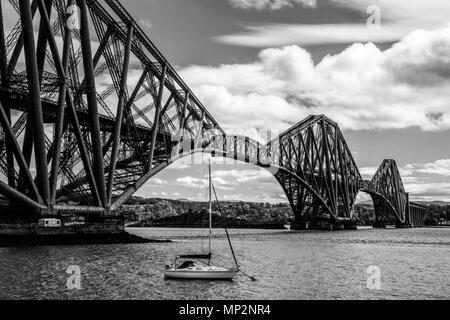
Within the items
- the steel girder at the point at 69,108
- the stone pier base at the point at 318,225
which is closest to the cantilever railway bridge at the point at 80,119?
the steel girder at the point at 69,108

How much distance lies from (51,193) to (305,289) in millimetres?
28309

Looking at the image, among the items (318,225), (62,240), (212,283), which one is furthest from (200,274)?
(318,225)

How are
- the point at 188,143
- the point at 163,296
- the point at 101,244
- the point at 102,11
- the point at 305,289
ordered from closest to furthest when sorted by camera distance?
the point at 163,296 < the point at 305,289 < the point at 101,244 < the point at 102,11 < the point at 188,143

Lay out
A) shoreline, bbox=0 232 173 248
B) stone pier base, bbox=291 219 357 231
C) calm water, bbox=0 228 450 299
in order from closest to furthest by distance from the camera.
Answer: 1. calm water, bbox=0 228 450 299
2. shoreline, bbox=0 232 173 248
3. stone pier base, bbox=291 219 357 231

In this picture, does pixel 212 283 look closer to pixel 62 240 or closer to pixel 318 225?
pixel 62 240

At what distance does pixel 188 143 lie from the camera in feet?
331

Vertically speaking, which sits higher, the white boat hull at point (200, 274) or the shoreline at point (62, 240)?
the shoreline at point (62, 240)

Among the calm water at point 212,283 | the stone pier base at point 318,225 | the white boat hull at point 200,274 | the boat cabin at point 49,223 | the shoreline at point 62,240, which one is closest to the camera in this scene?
the calm water at point 212,283

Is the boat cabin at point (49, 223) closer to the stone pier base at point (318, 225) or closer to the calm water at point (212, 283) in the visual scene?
the calm water at point (212, 283)

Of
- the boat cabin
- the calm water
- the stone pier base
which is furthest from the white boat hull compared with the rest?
the stone pier base

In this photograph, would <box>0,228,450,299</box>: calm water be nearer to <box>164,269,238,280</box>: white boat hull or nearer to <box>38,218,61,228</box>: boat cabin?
<box>164,269,238,280</box>: white boat hull

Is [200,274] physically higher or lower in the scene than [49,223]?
lower
